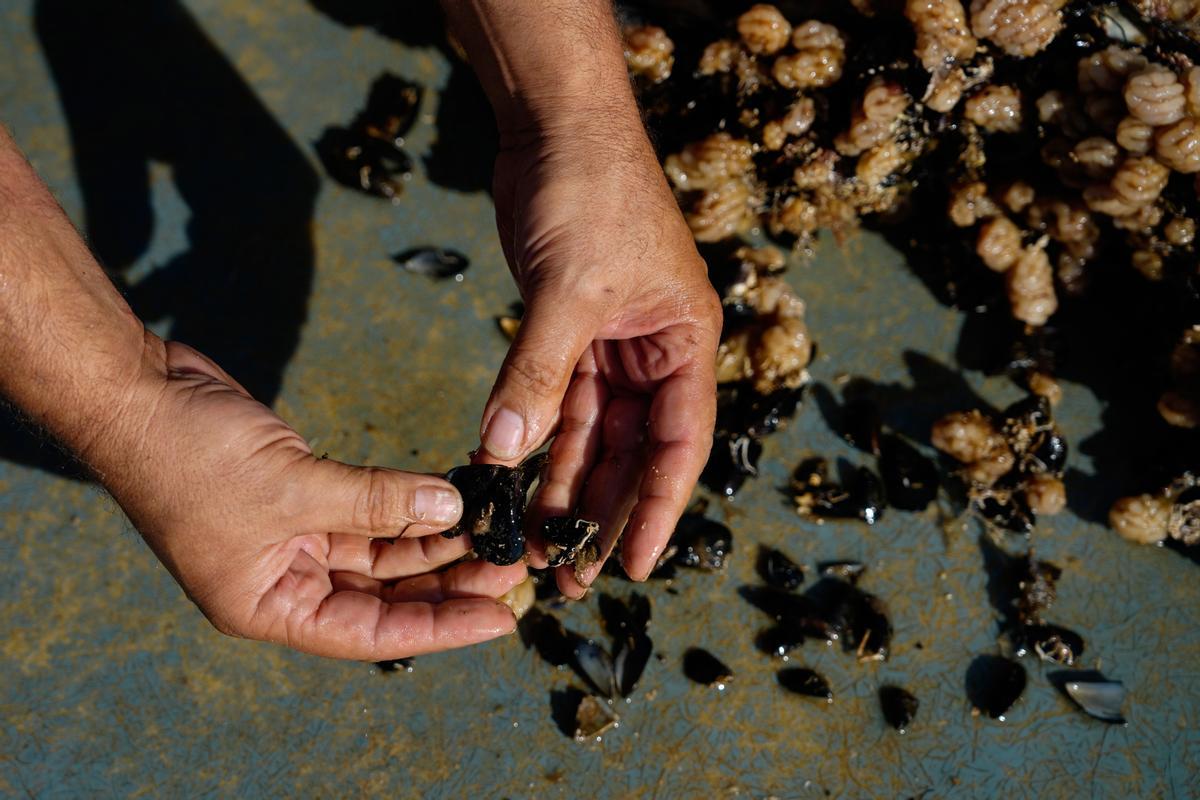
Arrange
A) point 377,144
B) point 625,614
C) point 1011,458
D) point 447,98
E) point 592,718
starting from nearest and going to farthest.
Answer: point 592,718
point 625,614
point 1011,458
point 377,144
point 447,98

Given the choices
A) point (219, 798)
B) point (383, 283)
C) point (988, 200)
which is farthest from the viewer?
point (383, 283)

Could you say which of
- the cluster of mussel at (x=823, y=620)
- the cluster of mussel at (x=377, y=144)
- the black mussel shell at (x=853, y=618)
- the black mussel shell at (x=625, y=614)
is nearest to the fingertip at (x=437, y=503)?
the black mussel shell at (x=625, y=614)

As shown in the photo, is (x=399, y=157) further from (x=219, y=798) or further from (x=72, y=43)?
(x=219, y=798)

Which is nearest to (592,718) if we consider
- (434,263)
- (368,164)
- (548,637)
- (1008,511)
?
(548,637)

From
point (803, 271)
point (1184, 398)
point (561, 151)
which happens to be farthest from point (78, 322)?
point (1184, 398)

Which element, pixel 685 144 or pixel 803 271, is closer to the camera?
pixel 685 144

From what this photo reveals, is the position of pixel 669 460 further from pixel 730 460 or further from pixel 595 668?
pixel 595 668

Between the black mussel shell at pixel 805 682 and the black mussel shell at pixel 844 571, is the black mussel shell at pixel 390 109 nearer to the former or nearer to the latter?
the black mussel shell at pixel 844 571

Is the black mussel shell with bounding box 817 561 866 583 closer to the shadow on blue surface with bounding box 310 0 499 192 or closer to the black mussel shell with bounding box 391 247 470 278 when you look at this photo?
the black mussel shell with bounding box 391 247 470 278

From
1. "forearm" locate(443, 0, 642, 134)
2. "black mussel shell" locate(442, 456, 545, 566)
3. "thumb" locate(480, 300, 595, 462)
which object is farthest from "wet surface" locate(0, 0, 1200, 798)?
"thumb" locate(480, 300, 595, 462)
